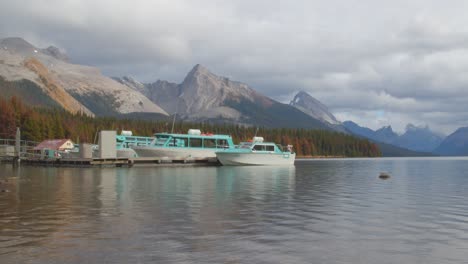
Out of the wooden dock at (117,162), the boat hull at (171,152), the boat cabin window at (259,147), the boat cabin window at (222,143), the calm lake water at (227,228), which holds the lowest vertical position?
the calm lake water at (227,228)

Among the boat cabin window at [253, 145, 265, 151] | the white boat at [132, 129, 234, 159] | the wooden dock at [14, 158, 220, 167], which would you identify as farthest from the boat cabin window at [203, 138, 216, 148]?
the boat cabin window at [253, 145, 265, 151]

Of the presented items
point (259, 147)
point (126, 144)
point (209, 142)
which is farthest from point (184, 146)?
point (126, 144)

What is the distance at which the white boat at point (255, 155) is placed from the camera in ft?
295

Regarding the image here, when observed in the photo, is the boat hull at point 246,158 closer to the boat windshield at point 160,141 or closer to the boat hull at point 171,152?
the boat hull at point 171,152

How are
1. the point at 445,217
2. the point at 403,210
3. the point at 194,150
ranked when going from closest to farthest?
the point at 445,217 → the point at 403,210 → the point at 194,150

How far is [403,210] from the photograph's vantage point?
26.9m

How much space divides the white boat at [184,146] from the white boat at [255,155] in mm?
4471

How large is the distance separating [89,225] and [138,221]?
2185 millimetres

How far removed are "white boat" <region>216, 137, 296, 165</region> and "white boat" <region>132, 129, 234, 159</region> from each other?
4471mm

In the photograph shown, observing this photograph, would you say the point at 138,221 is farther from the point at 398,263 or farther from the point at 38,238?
the point at 398,263

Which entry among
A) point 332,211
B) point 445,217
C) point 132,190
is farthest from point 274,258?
point 132,190

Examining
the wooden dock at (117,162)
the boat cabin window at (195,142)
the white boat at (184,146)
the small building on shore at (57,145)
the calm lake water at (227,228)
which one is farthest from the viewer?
the small building on shore at (57,145)

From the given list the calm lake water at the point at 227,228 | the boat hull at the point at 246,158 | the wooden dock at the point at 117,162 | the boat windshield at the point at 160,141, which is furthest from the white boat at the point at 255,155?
the calm lake water at the point at 227,228

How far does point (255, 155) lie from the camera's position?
299ft
